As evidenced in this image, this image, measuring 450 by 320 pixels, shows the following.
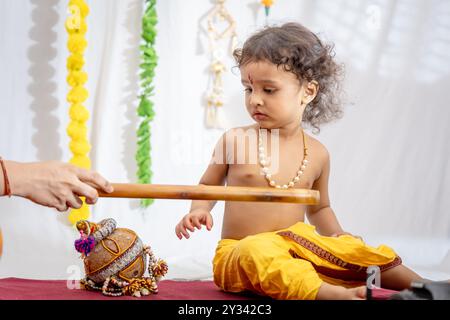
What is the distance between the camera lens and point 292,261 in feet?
4.38

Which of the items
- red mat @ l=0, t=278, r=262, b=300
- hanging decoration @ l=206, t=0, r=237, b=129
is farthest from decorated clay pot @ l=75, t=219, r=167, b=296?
hanging decoration @ l=206, t=0, r=237, b=129

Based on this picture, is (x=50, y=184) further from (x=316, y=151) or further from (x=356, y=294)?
(x=316, y=151)

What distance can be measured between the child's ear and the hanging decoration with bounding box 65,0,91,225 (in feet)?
2.54

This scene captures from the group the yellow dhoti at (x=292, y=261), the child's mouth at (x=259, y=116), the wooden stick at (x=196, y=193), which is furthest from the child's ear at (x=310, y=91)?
the wooden stick at (x=196, y=193)

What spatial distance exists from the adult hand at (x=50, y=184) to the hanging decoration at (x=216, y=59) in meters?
1.19

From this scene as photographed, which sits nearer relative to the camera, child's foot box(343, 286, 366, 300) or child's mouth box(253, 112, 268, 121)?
child's foot box(343, 286, 366, 300)

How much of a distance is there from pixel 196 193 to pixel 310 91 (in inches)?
21.0

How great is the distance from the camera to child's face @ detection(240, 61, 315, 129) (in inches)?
60.8

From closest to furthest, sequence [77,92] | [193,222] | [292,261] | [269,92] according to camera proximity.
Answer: [292,261], [193,222], [269,92], [77,92]

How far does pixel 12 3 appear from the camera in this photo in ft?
7.11

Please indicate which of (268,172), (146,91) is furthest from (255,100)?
(146,91)

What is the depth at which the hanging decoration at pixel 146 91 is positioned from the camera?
2229mm

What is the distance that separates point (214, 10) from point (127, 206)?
69 centimetres

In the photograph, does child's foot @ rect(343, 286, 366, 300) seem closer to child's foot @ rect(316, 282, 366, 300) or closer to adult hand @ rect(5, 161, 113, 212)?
child's foot @ rect(316, 282, 366, 300)
